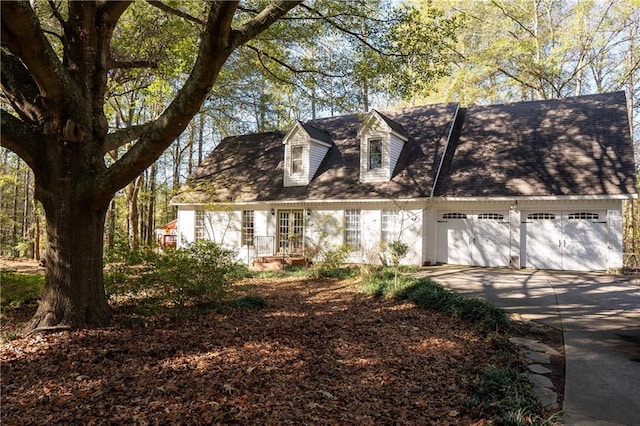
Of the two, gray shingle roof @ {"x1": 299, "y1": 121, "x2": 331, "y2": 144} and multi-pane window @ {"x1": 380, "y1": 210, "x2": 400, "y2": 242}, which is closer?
multi-pane window @ {"x1": 380, "y1": 210, "x2": 400, "y2": 242}

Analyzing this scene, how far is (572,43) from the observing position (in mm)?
18844

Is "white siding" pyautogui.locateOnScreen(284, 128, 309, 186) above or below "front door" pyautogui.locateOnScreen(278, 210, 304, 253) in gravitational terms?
above

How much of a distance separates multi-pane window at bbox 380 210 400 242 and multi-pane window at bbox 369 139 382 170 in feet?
6.53

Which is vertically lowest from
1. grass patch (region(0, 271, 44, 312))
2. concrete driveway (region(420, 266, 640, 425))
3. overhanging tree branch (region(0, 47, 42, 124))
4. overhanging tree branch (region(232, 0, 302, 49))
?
concrete driveway (region(420, 266, 640, 425))

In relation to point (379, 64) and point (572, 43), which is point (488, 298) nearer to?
point (379, 64)

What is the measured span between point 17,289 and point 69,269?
6.83ft

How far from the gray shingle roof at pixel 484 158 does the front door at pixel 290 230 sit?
34.6 inches

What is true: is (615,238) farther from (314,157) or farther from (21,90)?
(21,90)

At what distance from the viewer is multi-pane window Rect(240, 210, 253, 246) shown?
17.7m

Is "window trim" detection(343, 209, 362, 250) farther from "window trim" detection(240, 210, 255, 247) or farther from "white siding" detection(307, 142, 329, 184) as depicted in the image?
"window trim" detection(240, 210, 255, 247)

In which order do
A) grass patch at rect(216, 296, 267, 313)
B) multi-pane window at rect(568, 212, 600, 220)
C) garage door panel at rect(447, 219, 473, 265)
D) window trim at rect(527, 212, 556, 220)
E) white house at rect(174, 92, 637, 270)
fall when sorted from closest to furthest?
grass patch at rect(216, 296, 267, 313)
multi-pane window at rect(568, 212, 600, 220)
white house at rect(174, 92, 637, 270)
window trim at rect(527, 212, 556, 220)
garage door panel at rect(447, 219, 473, 265)

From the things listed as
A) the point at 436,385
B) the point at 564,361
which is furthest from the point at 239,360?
the point at 564,361

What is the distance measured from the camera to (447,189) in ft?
47.1

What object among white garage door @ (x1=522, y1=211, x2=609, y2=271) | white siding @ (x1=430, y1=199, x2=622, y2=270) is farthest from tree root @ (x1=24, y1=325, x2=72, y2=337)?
white garage door @ (x1=522, y1=211, x2=609, y2=271)
